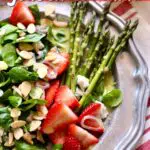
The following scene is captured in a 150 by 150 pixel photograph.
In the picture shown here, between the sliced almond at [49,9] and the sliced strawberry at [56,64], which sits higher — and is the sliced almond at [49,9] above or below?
above

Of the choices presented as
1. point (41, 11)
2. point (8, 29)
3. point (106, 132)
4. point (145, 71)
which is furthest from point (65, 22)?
point (106, 132)

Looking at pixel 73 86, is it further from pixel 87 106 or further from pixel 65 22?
pixel 65 22

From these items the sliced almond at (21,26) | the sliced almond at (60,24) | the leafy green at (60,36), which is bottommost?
the leafy green at (60,36)

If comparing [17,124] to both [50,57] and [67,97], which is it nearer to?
[67,97]

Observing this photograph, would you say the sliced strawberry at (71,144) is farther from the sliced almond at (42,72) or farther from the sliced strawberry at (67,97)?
the sliced almond at (42,72)

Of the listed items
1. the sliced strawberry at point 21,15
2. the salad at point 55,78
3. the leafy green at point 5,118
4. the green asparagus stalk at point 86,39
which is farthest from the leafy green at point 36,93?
the sliced strawberry at point 21,15

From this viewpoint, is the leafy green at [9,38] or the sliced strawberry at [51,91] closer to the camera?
the sliced strawberry at [51,91]

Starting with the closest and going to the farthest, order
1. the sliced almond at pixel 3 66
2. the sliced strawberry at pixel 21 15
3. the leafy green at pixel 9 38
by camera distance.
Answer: the sliced almond at pixel 3 66, the leafy green at pixel 9 38, the sliced strawberry at pixel 21 15
